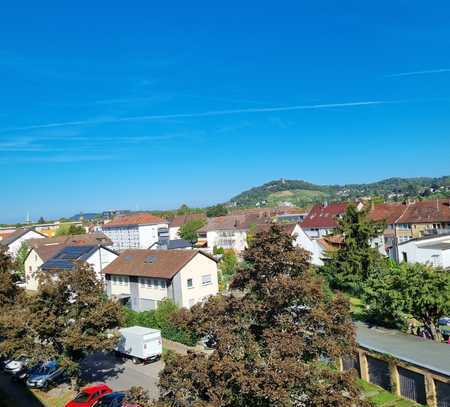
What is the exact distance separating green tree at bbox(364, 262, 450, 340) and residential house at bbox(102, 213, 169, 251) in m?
78.2

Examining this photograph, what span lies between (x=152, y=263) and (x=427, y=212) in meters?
48.3

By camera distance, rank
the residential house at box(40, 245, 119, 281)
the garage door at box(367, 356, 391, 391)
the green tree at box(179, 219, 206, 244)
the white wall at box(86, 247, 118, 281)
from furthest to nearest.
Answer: the green tree at box(179, 219, 206, 244)
the white wall at box(86, 247, 118, 281)
the residential house at box(40, 245, 119, 281)
the garage door at box(367, 356, 391, 391)

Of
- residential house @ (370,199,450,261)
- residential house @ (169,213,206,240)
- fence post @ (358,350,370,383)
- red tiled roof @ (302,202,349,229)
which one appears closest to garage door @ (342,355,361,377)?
fence post @ (358,350,370,383)

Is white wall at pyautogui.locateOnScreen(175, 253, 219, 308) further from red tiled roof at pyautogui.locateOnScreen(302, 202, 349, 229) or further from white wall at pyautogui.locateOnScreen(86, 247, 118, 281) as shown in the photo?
red tiled roof at pyautogui.locateOnScreen(302, 202, 349, 229)

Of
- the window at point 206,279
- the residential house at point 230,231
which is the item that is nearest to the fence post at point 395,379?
the window at point 206,279

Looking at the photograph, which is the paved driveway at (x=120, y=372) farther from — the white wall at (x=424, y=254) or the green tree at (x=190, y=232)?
the green tree at (x=190, y=232)

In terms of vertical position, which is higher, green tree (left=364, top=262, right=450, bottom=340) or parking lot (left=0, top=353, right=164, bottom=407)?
green tree (left=364, top=262, right=450, bottom=340)

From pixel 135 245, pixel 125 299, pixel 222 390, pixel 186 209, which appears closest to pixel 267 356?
pixel 222 390

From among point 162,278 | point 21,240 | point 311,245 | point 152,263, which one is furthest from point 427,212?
point 21,240

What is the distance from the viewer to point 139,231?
341 ft

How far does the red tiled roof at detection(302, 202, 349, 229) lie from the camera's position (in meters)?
81.3

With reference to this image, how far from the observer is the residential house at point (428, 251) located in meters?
48.2

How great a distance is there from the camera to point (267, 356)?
1269 centimetres

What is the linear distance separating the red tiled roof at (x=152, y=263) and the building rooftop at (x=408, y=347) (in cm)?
1706
